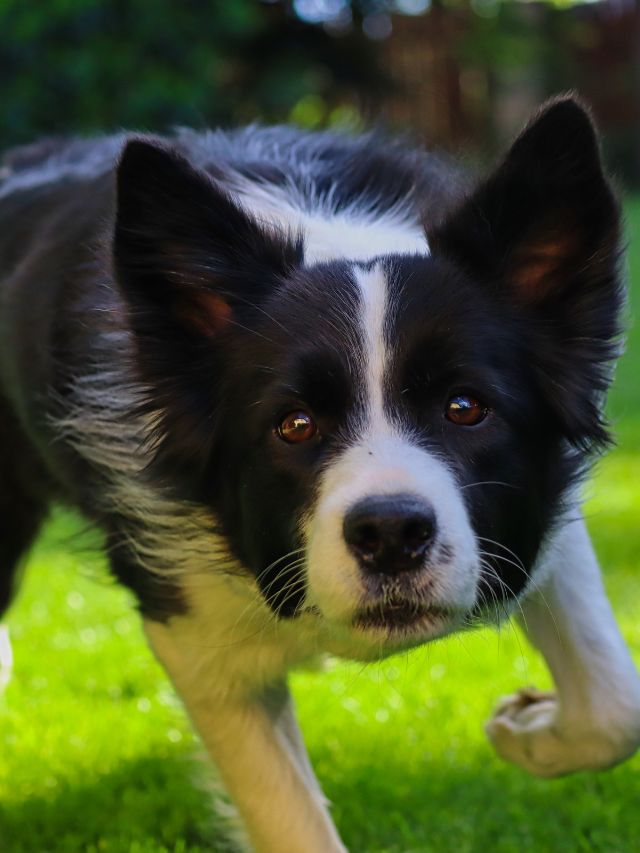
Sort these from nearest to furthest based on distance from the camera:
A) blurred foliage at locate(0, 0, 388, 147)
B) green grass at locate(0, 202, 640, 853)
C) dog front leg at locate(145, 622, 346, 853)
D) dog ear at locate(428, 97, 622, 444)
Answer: dog ear at locate(428, 97, 622, 444) → dog front leg at locate(145, 622, 346, 853) → green grass at locate(0, 202, 640, 853) → blurred foliage at locate(0, 0, 388, 147)

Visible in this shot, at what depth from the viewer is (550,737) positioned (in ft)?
11.9

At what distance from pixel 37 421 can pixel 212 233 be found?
126cm

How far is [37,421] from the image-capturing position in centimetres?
425

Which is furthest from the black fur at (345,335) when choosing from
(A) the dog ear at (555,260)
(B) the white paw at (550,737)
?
(B) the white paw at (550,737)

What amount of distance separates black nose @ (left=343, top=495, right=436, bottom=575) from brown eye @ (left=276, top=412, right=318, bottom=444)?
1.09 feet

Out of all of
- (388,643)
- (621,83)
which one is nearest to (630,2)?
(621,83)

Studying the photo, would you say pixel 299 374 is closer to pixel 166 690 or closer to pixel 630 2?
pixel 166 690

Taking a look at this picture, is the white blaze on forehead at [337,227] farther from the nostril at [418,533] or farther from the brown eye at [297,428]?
the nostril at [418,533]

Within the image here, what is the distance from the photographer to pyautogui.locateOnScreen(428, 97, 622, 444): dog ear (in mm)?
3170

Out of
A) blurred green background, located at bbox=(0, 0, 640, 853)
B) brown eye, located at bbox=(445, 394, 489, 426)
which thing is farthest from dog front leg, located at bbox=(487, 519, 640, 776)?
brown eye, located at bbox=(445, 394, 489, 426)

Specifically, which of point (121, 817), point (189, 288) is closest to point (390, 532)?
point (189, 288)

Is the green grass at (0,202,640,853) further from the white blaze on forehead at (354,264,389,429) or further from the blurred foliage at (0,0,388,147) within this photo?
the blurred foliage at (0,0,388,147)

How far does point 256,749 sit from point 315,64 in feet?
71.7

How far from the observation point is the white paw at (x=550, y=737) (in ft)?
11.5
